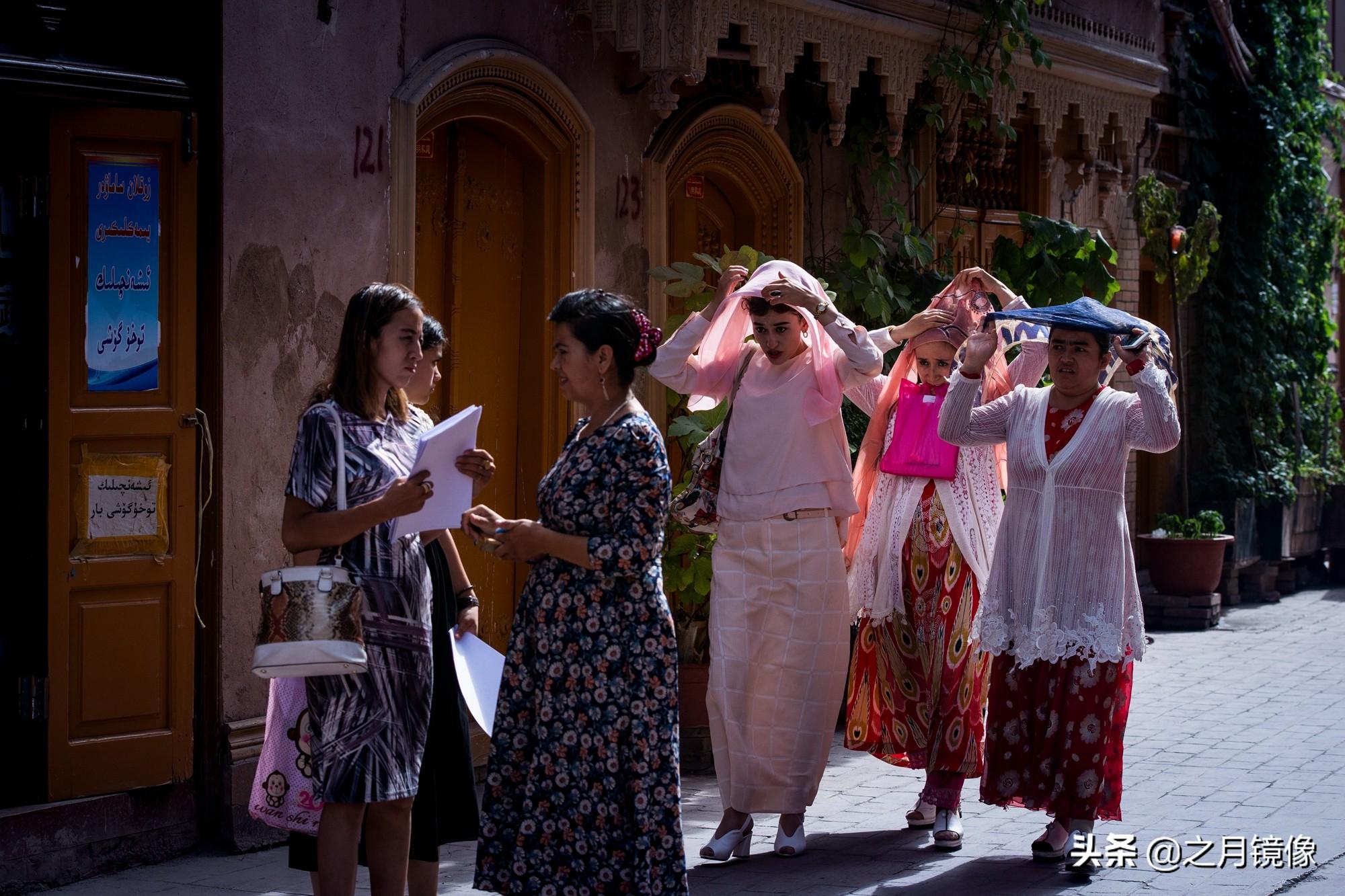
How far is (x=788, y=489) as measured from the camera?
648 centimetres

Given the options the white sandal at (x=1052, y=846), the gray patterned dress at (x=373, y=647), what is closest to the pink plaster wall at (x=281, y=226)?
the gray patterned dress at (x=373, y=647)

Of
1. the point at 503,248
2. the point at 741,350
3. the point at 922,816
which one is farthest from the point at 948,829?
the point at 503,248

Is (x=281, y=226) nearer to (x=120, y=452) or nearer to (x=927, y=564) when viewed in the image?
(x=120, y=452)

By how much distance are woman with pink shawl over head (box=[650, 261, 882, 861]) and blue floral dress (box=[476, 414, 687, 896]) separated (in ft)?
5.55

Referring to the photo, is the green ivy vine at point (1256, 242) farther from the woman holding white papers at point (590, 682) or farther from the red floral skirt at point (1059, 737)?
the woman holding white papers at point (590, 682)

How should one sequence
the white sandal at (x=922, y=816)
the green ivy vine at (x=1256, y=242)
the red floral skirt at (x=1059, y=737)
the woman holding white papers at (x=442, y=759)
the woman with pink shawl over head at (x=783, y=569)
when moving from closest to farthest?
the woman holding white papers at (x=442, y=759) < the red floral skirt at (x=1059, y=737) < the woman with pink shawl over head at (x=783, y=569) < the white sandal at (x=922, y=816) < the green ivy vine at (x=1256, y=242)

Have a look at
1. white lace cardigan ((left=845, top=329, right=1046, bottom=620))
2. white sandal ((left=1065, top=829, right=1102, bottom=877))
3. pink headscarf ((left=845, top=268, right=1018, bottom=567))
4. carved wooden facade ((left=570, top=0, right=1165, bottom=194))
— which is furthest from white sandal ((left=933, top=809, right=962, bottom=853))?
carved wooden facade ((left=570, top=0, right=1165, bottom=194))

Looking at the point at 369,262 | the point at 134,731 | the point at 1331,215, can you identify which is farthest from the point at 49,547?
the point at 1331,215

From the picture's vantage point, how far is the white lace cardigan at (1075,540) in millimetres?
6242

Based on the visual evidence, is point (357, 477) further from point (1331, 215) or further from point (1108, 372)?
point (1331, 215)

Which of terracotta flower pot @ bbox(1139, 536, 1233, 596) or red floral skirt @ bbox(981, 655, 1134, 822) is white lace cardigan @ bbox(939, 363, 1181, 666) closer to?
red floral skirt @ bbox(981, 655, 1134, 822)

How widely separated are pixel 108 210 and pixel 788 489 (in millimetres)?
2640

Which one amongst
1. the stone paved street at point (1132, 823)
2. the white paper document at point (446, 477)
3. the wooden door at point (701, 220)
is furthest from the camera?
the wooden door at point (701, 220)

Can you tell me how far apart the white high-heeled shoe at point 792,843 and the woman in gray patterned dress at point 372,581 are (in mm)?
1972
